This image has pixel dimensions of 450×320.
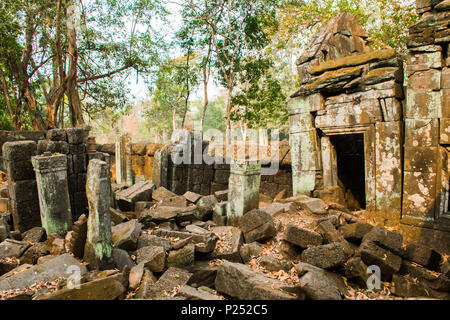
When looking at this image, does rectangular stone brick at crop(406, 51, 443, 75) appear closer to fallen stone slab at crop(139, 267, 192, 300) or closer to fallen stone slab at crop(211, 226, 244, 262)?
fallen stone slab at crop(211, 226, 244, 262)

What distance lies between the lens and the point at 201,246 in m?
4.20

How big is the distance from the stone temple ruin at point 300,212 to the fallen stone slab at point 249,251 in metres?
0.02

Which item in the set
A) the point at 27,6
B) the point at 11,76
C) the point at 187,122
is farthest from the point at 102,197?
the point at 187,122

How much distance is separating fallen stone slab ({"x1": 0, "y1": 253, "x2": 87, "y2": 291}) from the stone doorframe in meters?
4.91

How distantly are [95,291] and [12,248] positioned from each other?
215 centimetres

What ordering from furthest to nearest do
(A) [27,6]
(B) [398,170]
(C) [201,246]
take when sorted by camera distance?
(A) [27,6], (B) [398,170], (C) [201,246]

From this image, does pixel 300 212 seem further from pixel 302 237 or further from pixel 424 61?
pixel 424 61

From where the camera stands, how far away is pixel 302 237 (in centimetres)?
409

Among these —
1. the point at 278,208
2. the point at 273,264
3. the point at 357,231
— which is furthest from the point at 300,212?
the point at 273,264

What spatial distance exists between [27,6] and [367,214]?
470 inches

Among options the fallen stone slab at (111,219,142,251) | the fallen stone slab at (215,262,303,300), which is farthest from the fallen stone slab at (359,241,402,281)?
the fallen stone slab at (111,219,142,251)

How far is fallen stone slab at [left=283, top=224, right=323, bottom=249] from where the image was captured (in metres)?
4.03
